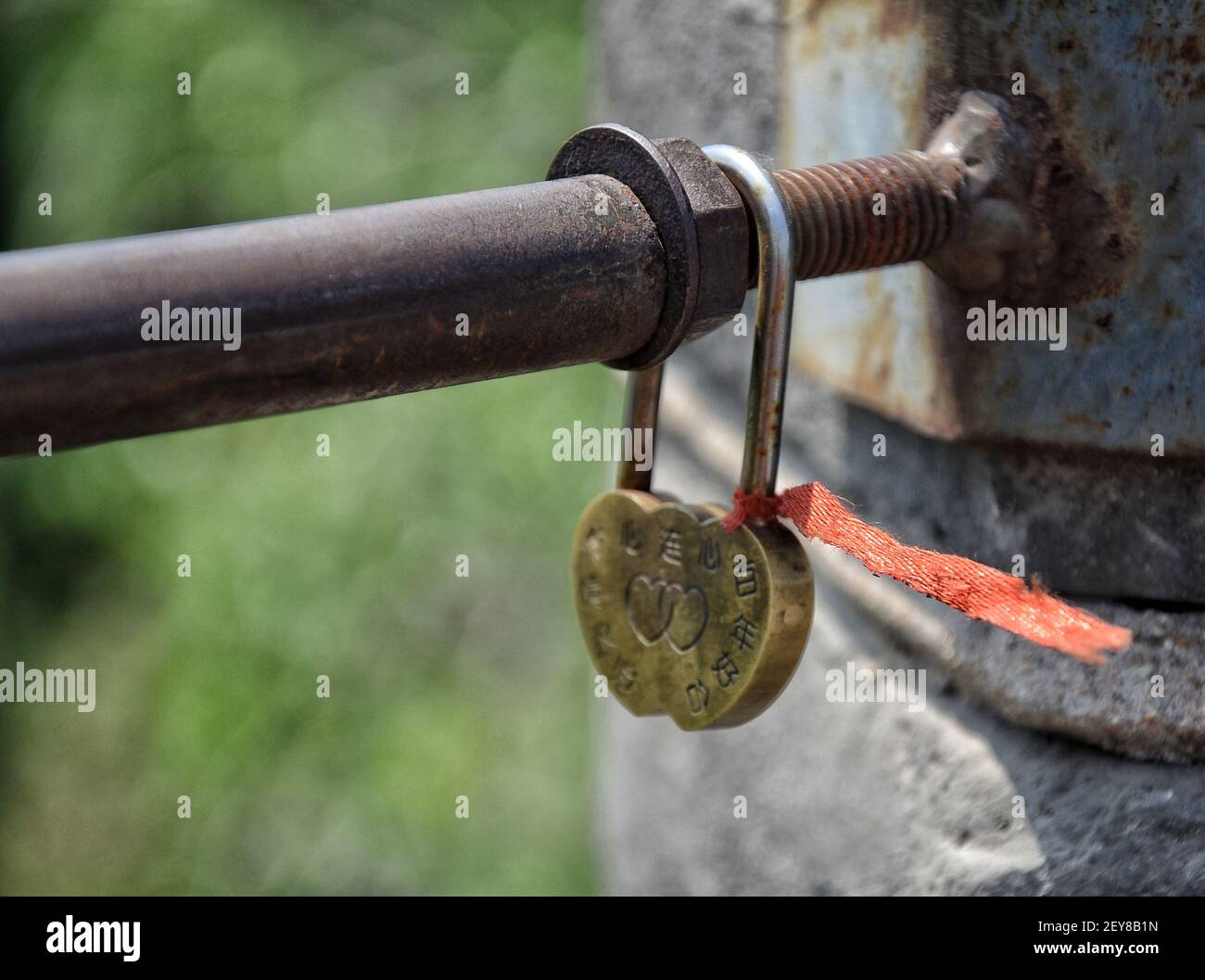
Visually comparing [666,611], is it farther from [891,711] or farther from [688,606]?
[891,711]

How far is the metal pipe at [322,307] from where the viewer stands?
0.46 m

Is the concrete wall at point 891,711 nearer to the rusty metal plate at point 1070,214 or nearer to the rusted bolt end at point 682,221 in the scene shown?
the rusty metal plate at point 1070,214

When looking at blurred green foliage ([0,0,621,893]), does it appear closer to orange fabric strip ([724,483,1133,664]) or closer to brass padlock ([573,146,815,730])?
brass padlock ([573,146,815,730])

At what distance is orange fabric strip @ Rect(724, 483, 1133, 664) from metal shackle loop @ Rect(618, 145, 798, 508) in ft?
0.06

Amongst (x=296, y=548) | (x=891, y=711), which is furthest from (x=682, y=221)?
(x=296, y=548)

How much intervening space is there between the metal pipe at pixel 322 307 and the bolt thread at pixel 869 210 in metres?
0.11

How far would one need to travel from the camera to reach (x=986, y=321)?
0.75m

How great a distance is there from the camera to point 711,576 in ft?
2.23

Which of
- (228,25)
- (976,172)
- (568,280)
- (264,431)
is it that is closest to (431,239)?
(568,280)

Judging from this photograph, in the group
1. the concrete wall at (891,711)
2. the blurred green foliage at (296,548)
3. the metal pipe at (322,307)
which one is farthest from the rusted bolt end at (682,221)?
the blurred green foliage at (296,548)

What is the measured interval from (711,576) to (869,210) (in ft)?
0.66

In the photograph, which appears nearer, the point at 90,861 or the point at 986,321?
the point at 986,321

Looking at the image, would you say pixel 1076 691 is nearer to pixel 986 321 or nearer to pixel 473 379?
pixel 986 321
